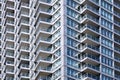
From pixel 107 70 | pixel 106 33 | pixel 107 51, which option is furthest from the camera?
pixel 106 33

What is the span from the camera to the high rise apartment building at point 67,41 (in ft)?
428

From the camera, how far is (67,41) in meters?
131

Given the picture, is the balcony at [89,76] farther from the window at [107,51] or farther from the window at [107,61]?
the window at [107,51]

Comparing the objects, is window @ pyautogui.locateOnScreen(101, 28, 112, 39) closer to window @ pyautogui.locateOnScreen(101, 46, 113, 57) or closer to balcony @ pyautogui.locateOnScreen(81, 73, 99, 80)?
window @ pyautogui.locateOnScreen(101, 46, 113, 57)

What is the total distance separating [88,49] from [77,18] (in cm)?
888

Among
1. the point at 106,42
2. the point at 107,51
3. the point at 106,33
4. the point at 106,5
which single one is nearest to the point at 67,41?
the point at 107,51

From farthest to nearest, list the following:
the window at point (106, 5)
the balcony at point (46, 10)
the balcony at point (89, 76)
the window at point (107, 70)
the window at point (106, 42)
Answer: the window at point (106, 5) < the balcony at point (46, 10) < the window at point (106, 42) < the window at point (107, 70) < the balcony at point (89, 76)

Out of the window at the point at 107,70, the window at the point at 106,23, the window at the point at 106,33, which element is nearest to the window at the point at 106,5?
the window at the point at 106,23

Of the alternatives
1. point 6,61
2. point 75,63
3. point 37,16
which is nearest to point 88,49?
point 75,63

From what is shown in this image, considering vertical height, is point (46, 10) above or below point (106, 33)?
above

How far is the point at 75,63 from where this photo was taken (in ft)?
426

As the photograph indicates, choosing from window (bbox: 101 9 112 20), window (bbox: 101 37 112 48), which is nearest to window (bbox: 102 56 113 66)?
window (bbox: 101 37 112 48)

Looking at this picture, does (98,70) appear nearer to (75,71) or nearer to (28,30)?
(75,71)

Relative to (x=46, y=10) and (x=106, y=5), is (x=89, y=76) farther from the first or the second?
(x=106, y=5)
